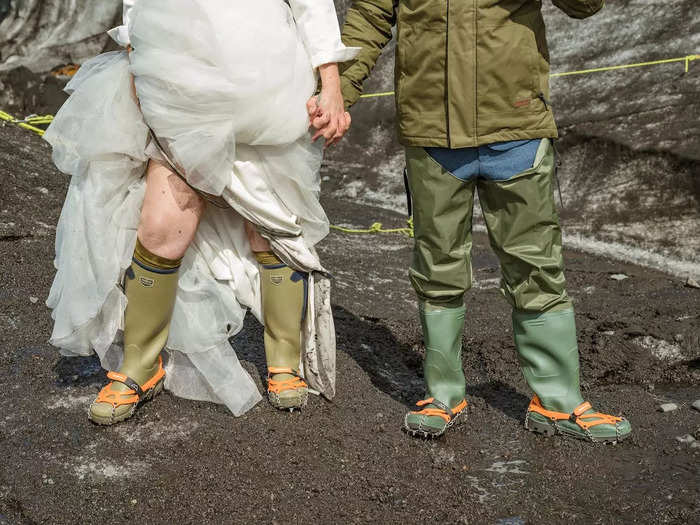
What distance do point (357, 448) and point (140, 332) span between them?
822 mm

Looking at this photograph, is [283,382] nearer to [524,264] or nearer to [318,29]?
[524,264]

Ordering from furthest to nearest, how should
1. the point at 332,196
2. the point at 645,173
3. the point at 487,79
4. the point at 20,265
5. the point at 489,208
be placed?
the point at 332,196, the point at 645,173, the point at 20,265, the point at 489,208, the point at 487,79

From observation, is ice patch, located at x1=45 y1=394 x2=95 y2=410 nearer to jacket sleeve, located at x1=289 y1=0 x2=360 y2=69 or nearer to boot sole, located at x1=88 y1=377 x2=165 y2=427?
boot sole, located at x1=88 y1=377 x2=165 y2=427

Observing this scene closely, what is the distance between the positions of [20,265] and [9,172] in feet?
5.10

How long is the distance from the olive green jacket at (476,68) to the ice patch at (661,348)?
1.57 meters

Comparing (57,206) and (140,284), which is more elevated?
(140,284)

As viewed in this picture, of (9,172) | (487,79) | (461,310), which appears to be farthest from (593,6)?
(9,172)

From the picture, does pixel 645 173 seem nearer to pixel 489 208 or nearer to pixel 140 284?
pixel 489 208

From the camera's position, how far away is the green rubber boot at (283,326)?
8.94ft

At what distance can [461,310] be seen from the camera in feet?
8.99

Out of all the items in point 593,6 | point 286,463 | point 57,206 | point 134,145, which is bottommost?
point 57,206

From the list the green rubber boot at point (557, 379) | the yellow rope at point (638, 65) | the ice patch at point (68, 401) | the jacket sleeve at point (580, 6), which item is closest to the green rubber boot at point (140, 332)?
the ice patch at point (68, 401)

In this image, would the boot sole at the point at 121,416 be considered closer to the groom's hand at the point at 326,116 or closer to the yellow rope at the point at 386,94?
the groom's hand at the point at 326,116

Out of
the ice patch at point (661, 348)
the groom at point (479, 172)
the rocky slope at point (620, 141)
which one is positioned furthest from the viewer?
the rocky slope at point (620, 141)
